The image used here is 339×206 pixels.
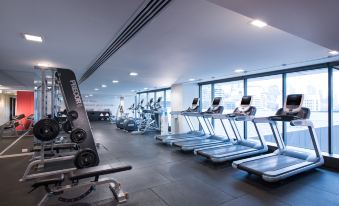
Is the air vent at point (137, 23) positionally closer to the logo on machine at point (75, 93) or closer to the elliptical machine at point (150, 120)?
the logo on machine at point (75, 93)

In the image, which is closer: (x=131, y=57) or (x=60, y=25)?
(x=60, y=25)

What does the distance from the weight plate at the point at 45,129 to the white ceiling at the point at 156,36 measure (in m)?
1.39

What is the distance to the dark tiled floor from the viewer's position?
8.92 ft

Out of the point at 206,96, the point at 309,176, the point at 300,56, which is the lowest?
the point at 309,176

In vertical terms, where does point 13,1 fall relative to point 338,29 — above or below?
above

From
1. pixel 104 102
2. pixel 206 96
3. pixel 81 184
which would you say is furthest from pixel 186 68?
pixel 104 102

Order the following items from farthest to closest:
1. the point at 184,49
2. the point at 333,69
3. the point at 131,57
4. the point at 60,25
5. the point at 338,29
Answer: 1. the point at 333,69
2. the point at 131,57
3. the point at 184,49
4. the point at 60,25
5. the point at 338,29

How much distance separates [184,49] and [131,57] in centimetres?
128

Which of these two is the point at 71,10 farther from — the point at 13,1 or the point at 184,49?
the point at 184,49

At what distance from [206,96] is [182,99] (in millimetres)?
1141

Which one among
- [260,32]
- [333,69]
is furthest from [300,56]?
[260,32]

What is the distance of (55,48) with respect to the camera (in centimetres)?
349

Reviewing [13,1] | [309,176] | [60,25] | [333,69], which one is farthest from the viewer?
[333,69]

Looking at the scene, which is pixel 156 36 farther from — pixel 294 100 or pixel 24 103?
pixel 24 103
